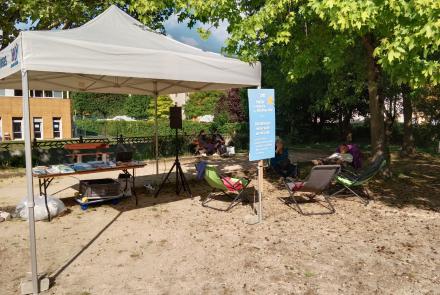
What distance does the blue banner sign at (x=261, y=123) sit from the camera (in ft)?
19.9

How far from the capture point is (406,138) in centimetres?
1695

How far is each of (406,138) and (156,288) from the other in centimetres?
1577

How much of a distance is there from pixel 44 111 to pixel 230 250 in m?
36.0

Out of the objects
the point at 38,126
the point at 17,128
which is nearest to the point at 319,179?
the point at 38,126

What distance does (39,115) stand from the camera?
119 ft

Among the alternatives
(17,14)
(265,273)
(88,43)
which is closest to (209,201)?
(265,273)

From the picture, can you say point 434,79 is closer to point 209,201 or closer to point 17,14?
point 209,201

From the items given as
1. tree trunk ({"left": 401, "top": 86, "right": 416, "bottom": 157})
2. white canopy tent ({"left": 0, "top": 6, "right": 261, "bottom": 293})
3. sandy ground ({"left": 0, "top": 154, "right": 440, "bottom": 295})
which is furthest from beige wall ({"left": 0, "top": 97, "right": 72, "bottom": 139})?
sandy ground ({"left": 0, "top": 154, "right": 440, "bottom": 295})

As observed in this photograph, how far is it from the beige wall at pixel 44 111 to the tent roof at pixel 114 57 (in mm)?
30310

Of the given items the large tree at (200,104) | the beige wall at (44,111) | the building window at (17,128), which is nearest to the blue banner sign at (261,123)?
the beige wall at (44,111)

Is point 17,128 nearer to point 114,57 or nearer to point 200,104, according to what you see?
point 114,57

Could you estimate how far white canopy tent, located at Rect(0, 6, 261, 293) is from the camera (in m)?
4.30

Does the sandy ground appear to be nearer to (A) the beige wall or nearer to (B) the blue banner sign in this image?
(B) the blue banner sign

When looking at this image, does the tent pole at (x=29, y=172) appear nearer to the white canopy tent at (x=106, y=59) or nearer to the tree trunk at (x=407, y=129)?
the white canopy tent at (x=106, y=59)
